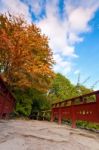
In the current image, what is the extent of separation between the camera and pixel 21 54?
450 inches

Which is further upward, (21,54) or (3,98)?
(21,54)

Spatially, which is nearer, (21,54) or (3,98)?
(3,98)

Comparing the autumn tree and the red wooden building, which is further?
the autumn tree

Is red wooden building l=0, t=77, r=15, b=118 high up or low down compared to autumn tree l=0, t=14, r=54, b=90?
down

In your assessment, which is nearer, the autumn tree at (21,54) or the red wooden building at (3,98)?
the red wooden building at (3,98)

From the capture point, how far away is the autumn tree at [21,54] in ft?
37.5

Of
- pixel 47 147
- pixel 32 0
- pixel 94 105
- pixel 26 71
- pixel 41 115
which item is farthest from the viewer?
pixel 41 115

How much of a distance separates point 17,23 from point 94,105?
30.6 feet

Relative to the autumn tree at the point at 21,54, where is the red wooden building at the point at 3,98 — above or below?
below

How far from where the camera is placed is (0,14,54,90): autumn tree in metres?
11.4

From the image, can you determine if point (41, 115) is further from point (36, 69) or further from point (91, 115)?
point (91, 115)

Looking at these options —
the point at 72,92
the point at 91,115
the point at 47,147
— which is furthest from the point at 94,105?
the point at 72,92

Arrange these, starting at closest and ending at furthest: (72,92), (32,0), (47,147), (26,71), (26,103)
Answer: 1. (47,147)
2. (32,0)
3. (26,71)
4. (26,103)
5. (72,92)

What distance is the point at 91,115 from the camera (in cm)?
575
